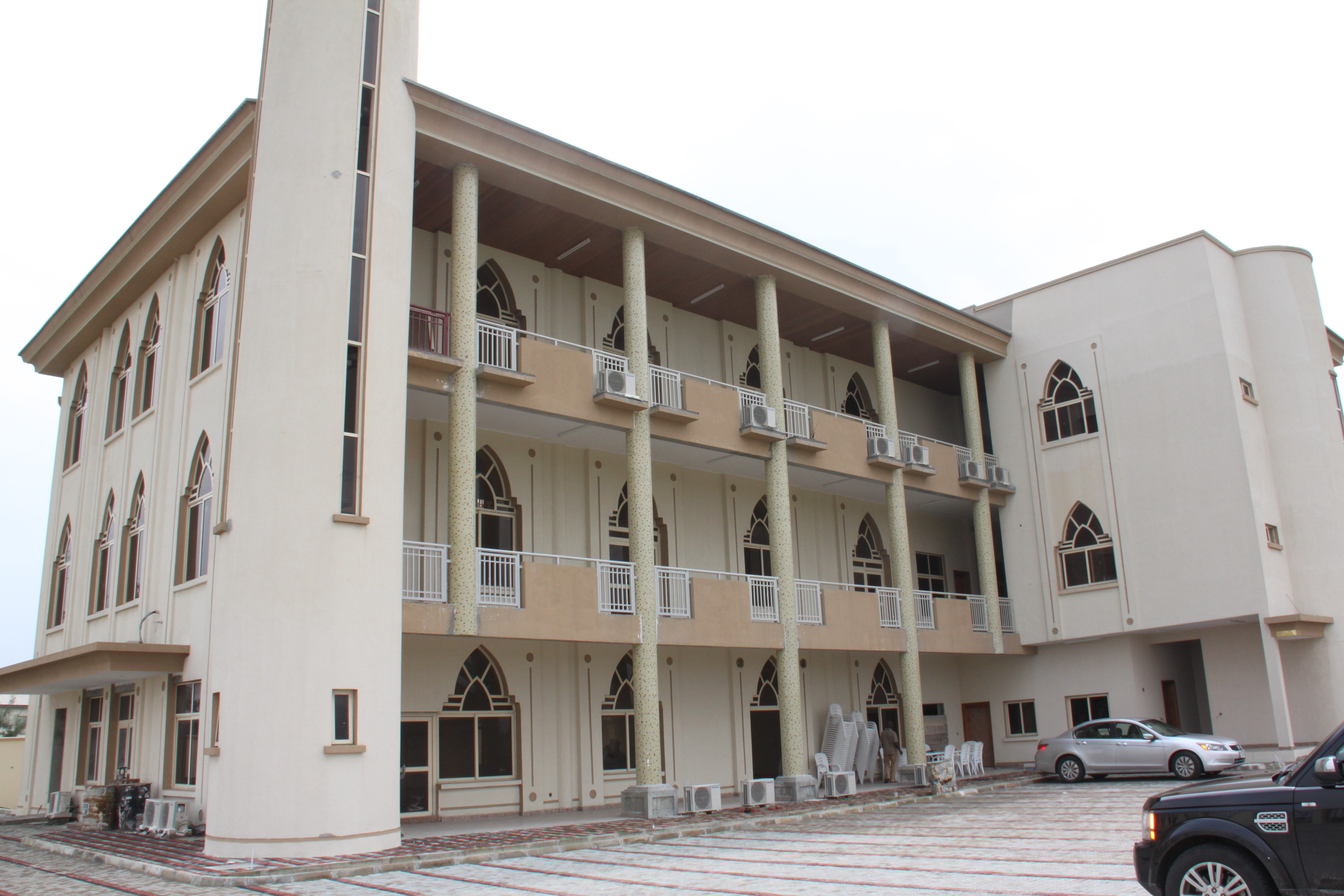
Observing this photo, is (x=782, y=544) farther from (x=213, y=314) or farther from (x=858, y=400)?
(x=213, y=314)

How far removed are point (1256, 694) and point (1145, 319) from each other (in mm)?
8670

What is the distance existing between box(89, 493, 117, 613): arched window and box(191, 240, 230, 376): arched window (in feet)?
14.4

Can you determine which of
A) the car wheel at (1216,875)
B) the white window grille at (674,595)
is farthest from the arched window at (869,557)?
the car wheel at (1216,875)

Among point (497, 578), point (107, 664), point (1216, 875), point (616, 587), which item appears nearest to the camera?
point (1216, 875)

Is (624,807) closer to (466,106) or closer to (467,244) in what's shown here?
(467,244)

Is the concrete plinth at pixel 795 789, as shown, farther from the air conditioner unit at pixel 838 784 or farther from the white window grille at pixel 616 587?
the white window grille at pixel 616 587

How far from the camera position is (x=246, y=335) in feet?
46.5

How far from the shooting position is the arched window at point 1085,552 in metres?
24.5

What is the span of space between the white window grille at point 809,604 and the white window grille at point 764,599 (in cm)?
76

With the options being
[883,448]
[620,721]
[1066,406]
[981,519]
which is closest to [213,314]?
[620,721]

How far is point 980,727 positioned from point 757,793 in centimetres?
1118

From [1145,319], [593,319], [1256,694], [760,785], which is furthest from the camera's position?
[1145,319]

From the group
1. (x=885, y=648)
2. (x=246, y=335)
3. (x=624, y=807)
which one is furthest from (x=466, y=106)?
(x=885, y=648)

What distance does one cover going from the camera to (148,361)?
2058cm
